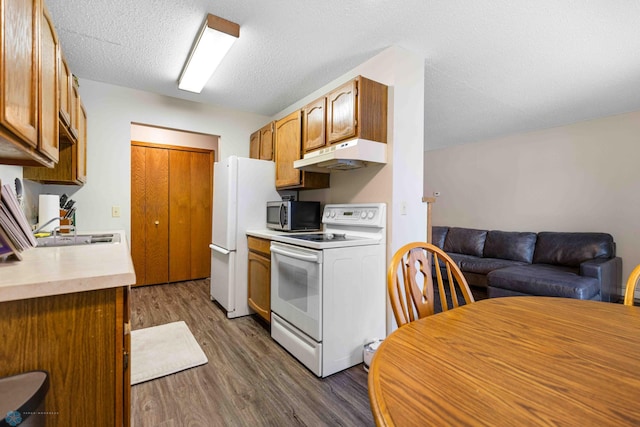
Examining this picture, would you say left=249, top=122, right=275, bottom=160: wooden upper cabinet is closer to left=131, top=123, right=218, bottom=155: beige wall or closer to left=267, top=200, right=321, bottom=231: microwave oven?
left=131, top=123, right=218, bottom=155: beige wall

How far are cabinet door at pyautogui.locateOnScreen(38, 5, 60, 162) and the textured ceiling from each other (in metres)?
0.67

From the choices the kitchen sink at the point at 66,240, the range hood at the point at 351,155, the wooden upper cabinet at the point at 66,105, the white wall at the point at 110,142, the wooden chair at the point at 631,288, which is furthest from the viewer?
the white wall at the point at 110,142

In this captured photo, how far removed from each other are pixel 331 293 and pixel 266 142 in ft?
7.05

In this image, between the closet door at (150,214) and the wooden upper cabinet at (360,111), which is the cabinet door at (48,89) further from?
the closet door at (150,214)

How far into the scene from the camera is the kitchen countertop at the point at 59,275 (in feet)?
2.53

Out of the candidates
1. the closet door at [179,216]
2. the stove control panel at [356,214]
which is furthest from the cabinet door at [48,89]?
the closet door at [179,216]

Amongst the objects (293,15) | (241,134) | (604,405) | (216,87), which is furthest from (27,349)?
(241,134)

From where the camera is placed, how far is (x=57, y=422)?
85 centimetres

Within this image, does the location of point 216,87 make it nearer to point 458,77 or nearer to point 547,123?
point 458,77

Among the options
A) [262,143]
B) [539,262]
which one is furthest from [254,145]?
[539,262]

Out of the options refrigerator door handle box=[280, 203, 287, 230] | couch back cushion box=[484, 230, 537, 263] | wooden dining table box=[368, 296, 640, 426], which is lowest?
couch back cushion box=[484, 230, 537, 263]

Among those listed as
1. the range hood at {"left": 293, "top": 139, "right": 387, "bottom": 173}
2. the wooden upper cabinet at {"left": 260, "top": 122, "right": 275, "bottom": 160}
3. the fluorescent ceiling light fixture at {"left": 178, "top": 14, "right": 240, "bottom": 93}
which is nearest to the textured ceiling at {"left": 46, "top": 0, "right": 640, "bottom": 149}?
the fluorescent ceiling light fixture at {"left": 178, "top": 14, "right": 240, "bottom": 93}

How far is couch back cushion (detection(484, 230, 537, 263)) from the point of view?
4.03 meters

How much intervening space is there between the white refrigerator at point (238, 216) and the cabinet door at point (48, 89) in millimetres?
1554
